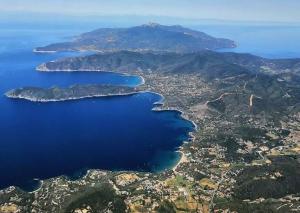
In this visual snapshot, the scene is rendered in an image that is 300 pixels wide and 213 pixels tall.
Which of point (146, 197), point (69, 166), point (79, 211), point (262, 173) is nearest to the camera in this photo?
point (79, 211)

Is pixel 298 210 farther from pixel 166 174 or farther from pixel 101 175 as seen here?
pixel 101 175

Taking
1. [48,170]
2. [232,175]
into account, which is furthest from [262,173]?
[48,170]

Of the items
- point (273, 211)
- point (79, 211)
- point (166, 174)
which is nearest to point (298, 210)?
point (273, 211)

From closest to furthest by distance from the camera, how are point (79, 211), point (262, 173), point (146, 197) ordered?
point (79, 211) → point (146, 197) → point (262, 173)

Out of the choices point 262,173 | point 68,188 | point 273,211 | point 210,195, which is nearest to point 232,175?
point 262,173

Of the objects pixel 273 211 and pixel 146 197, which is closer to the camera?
pixel 273 211

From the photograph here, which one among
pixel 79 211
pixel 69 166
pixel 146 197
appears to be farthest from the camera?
pixel 69 166

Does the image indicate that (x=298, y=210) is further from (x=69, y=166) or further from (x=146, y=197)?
(x=69, y=166)

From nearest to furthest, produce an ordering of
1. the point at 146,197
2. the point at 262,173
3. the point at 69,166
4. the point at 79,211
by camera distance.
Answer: the point at 79,211 → the point at 146,197 → the point at 262,173 → the point at 69,166

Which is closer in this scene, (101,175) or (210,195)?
(210,195)
